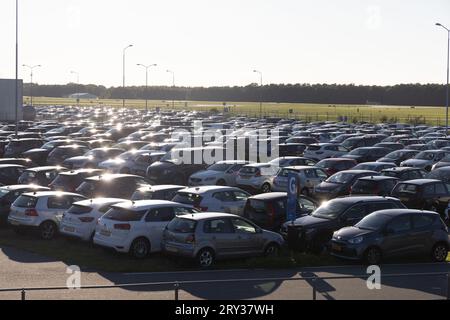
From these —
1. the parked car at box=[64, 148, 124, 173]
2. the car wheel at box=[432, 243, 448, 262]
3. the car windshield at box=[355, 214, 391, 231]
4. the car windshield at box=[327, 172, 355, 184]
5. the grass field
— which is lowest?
the car wheel at box=[432, 243, 448, 262]

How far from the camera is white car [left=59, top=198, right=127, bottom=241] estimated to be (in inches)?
731

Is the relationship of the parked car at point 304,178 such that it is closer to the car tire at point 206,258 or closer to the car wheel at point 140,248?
the car wheel at point 140,248

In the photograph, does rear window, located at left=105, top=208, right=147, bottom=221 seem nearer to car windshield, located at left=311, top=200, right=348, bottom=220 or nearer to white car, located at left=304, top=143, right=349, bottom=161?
car windshield, located at left=311, top=200, right=348, bottom=220

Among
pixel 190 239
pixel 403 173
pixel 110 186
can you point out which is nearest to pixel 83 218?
pixel 190 239

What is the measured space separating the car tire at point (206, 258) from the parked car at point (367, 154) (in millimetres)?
21230

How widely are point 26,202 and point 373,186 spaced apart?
1176 cm

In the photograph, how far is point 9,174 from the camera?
Answer: 27281 millimetres

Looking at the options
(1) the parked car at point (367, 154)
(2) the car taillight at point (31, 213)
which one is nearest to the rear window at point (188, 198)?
(2) the car taillight at point (31, 213)

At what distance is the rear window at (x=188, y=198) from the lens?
20625 mm

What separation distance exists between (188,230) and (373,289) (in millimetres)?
5266

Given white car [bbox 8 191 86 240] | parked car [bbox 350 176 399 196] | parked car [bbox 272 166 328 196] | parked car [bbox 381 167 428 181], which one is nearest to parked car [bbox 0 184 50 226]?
white car [bbox 8 191 86 240]

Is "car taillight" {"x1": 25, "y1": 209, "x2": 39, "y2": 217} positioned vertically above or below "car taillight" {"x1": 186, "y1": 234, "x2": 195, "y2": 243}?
above

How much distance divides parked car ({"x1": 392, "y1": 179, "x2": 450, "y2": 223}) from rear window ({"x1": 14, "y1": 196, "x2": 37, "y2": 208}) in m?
11.9

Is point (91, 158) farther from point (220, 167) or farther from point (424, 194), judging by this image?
point (424, 194)
